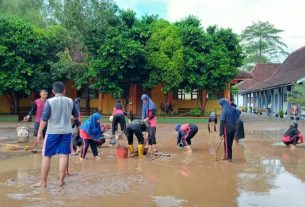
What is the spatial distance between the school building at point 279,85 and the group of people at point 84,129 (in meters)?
15.6

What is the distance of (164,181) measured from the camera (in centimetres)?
743

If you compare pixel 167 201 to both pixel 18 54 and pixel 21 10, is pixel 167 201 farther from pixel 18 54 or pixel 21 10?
pixel 21 10

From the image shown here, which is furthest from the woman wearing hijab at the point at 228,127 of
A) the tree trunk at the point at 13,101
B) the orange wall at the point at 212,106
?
the tree trunk at the point at 13,101

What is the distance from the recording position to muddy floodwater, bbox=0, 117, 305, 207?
601 cm

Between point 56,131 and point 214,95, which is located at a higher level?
point 214,95

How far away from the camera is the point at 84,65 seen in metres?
26.3

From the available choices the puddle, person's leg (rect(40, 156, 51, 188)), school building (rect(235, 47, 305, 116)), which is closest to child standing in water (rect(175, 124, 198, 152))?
the puddle

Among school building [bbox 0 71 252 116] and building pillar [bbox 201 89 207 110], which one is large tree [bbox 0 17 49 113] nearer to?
school building [bbox 0 71 252 116]

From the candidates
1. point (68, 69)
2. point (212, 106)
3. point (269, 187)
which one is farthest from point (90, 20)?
point (269, 187)

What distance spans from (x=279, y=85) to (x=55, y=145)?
25561 millimetres

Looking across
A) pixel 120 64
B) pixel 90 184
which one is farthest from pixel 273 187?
pixel 120 64

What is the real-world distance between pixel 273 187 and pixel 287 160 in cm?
356

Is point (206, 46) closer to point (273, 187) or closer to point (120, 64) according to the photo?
point (120, 64)

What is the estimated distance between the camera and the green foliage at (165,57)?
2506 cm
